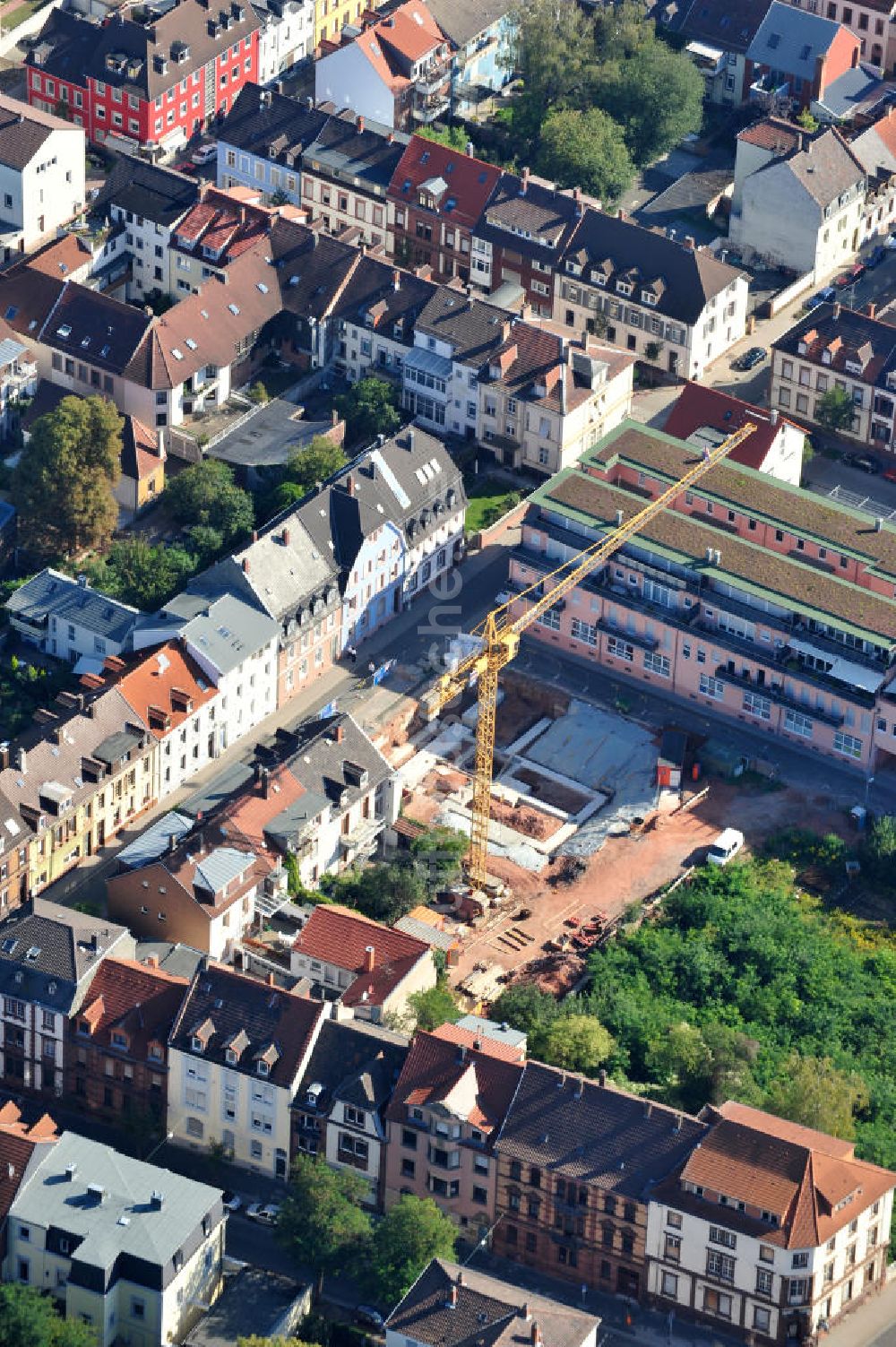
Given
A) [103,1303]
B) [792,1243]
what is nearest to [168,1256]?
[103,1303]

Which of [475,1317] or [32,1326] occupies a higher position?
[475,1317]

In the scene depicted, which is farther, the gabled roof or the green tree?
the green tree

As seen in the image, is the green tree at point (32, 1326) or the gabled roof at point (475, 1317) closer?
the gabled roof at point (475, 1317)

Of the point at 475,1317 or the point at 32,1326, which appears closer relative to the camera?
the point at 475,1317

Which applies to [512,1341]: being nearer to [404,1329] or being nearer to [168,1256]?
[404,1329]
